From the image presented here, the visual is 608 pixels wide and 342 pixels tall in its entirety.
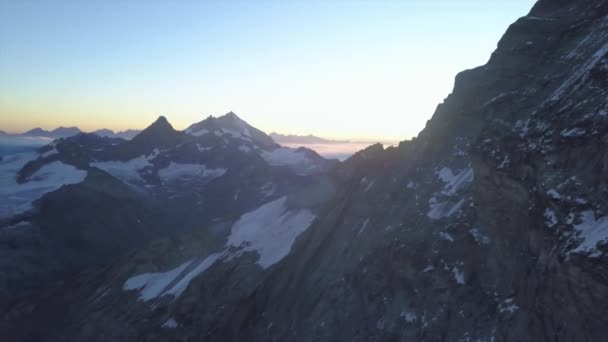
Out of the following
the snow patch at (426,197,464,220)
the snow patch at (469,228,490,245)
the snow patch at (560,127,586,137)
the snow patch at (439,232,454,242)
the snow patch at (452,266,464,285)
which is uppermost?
the snow patch at (560,127,586,137)

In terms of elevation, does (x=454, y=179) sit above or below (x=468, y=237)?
above

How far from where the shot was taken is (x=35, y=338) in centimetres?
7775

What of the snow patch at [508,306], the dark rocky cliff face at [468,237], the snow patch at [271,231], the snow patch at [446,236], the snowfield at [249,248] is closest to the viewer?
the dark rocky cliff face at [468,237]

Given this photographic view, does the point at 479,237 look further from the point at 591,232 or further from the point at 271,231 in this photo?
the point at 271,231

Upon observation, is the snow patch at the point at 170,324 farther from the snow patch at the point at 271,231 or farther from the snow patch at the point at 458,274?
the snow patch at the point at 458,274

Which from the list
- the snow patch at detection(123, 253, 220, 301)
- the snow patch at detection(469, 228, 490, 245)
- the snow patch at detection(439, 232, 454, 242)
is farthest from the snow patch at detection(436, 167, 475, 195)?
the snow patch at detection(123, 253, 220, 301)

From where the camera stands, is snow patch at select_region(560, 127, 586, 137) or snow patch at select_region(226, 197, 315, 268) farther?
snow patch at select_region(226, 197, 315, 268)

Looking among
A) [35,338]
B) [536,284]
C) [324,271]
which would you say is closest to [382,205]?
[324,271]

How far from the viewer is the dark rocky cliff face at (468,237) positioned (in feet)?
74.0

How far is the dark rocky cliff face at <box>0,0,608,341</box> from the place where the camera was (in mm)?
22547

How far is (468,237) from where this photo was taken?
31.7m

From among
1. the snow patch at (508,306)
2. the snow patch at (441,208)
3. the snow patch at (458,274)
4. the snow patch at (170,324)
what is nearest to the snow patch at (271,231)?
the snow patch at (170,324)

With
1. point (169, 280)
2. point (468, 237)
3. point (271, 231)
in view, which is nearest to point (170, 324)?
point (169, 280)

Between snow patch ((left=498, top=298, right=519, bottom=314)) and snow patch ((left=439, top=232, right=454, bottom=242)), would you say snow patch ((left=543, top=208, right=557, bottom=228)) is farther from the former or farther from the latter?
snow patch ((left=439, top=232, right=454, bottom=242))
